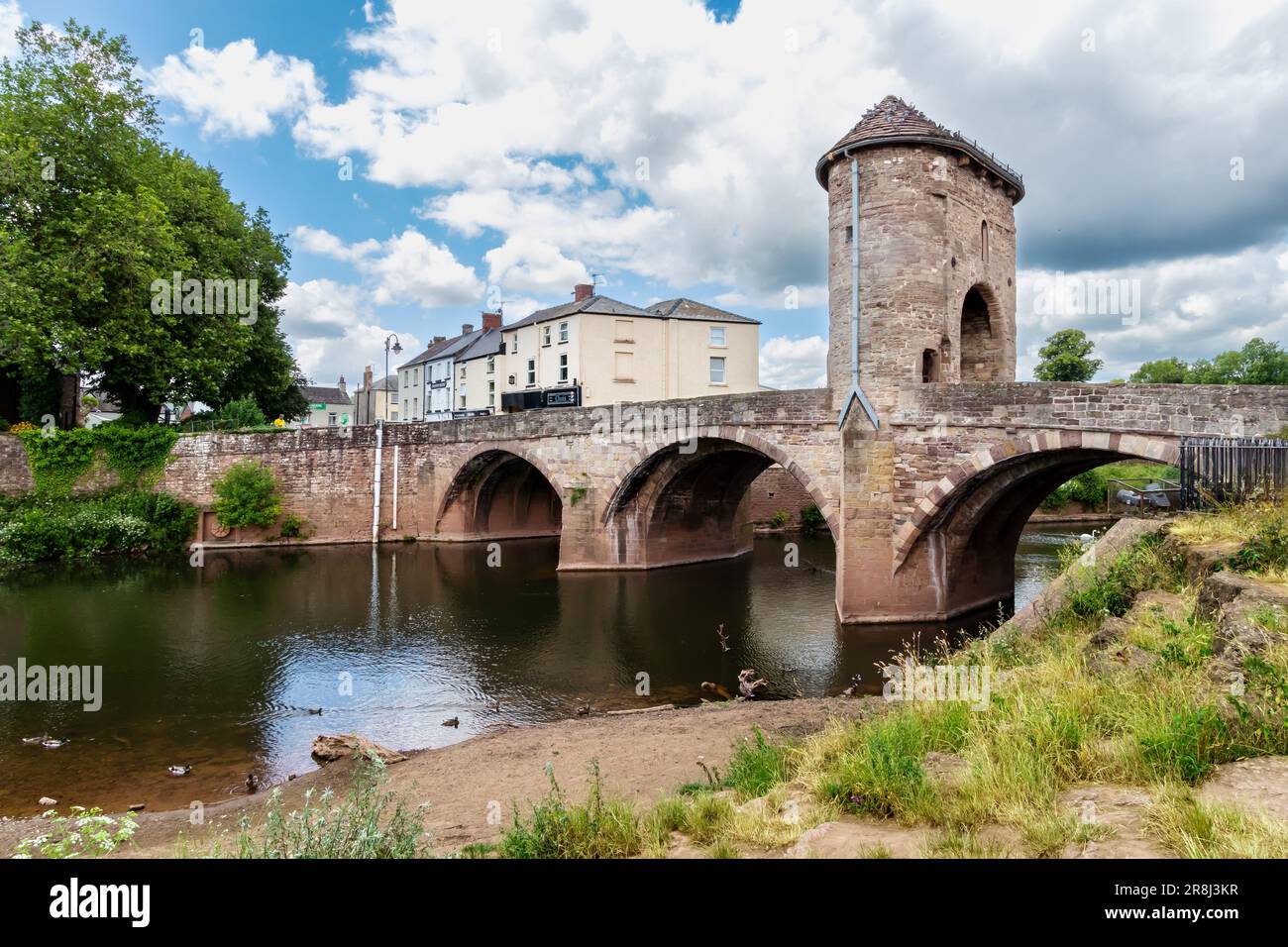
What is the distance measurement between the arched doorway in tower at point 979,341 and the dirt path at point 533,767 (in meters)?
12.0

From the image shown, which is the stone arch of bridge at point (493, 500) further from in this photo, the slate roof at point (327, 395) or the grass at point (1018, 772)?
the slate roof at point (327, 395)

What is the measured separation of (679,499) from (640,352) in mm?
15004

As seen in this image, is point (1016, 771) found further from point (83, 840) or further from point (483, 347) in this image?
point (483, 347)

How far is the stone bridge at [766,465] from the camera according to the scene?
1265 centimetres

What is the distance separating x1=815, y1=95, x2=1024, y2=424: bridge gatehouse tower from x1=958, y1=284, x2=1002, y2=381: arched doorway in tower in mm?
2217

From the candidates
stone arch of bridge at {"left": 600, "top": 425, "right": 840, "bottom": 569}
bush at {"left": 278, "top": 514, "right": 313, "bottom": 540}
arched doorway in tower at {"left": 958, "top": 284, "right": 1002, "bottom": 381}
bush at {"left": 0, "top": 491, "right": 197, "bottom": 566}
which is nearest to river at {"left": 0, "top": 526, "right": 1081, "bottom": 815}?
stone arch of bridge at {"left": 600, "top": 425, "right": 840, "bottom": 569}

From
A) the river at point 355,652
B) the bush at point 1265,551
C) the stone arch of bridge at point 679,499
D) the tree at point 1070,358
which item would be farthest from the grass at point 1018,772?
the tree at point 1070,358

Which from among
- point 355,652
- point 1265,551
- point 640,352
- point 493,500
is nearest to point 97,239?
point 493,500

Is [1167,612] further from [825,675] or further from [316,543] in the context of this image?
[316,543]

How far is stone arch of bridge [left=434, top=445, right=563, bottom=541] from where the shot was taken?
28297 millimetres

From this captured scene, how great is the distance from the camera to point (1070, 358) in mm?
47219

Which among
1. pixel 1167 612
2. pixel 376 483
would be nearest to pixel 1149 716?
pixel 1167 612

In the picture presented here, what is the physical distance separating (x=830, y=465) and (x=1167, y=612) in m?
9.20

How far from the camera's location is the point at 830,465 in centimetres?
1591
